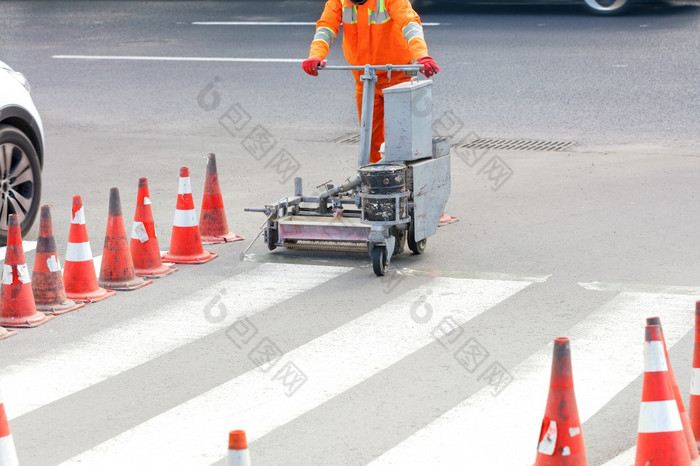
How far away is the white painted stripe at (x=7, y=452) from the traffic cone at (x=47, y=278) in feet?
8.18

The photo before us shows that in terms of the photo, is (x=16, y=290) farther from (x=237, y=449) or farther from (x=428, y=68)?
(x=237, y=449)

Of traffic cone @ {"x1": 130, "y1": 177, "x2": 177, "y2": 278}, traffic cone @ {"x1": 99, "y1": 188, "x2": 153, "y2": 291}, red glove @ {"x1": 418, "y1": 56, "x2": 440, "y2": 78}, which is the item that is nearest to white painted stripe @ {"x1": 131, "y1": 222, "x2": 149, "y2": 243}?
traffic cone @ {"x1": 130, "y1": 177, "x2": 177, "y2": 278}

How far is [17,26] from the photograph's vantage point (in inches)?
816

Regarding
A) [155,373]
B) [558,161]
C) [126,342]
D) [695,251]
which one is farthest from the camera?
[558,161]

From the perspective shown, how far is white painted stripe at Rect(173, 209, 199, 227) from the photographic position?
8.08 metres

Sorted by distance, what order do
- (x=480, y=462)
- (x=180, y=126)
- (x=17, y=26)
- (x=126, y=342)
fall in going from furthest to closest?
(x=17, y=26)
(x=180, y=126)
(x=126, y=342)
(x=480, y=462)

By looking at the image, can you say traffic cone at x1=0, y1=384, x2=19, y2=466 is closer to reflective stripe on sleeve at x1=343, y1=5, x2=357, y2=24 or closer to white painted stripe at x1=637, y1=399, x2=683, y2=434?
white painted stripe at x1=637, y1=399, x2=683, y2=434

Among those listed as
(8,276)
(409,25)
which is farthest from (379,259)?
(8,276)

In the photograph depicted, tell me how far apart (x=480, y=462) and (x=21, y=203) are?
477 cm

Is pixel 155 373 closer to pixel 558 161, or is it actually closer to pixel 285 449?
pixel 285 449

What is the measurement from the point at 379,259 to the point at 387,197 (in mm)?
392

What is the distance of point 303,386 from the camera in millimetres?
5781

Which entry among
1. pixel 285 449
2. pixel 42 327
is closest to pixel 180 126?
pixel 42 327

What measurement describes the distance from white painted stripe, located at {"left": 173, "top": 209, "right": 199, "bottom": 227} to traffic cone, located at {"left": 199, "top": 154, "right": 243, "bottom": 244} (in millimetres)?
509
